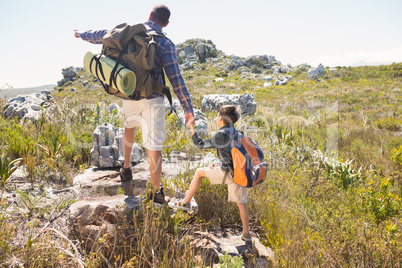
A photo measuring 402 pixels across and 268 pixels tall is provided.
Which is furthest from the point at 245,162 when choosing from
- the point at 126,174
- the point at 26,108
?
the point at 26,108

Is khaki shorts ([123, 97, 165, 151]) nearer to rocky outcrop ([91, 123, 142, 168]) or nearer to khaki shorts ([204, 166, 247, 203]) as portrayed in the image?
khaki shorts ([204, 166, 247, 203])

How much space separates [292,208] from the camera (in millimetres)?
2793

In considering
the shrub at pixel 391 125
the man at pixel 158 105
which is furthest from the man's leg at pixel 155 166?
the shrub at pixel 391 125

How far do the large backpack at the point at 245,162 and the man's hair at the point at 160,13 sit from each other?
1407 mm

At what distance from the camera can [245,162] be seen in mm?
2424

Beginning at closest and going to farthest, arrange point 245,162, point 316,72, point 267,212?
1. point 245,162
2. point 267,212
3. point 316,72

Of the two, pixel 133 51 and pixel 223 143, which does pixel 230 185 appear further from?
pixel 133 51

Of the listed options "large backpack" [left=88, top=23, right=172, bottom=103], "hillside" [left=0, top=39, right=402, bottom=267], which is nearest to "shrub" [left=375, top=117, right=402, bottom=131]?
"hillside" [left=0, top=39, right=402, bottom=267]

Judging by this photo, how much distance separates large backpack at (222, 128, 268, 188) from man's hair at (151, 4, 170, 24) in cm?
141

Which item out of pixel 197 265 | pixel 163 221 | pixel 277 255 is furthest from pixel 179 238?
pixel 277 255

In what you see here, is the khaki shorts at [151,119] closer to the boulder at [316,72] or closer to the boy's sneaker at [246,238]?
the boy's sneaker at [246,238]

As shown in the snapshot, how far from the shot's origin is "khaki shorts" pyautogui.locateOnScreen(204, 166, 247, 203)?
263cm

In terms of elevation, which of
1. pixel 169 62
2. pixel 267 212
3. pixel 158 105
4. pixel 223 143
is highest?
pixel 169 62

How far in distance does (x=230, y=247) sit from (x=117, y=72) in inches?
79.1
